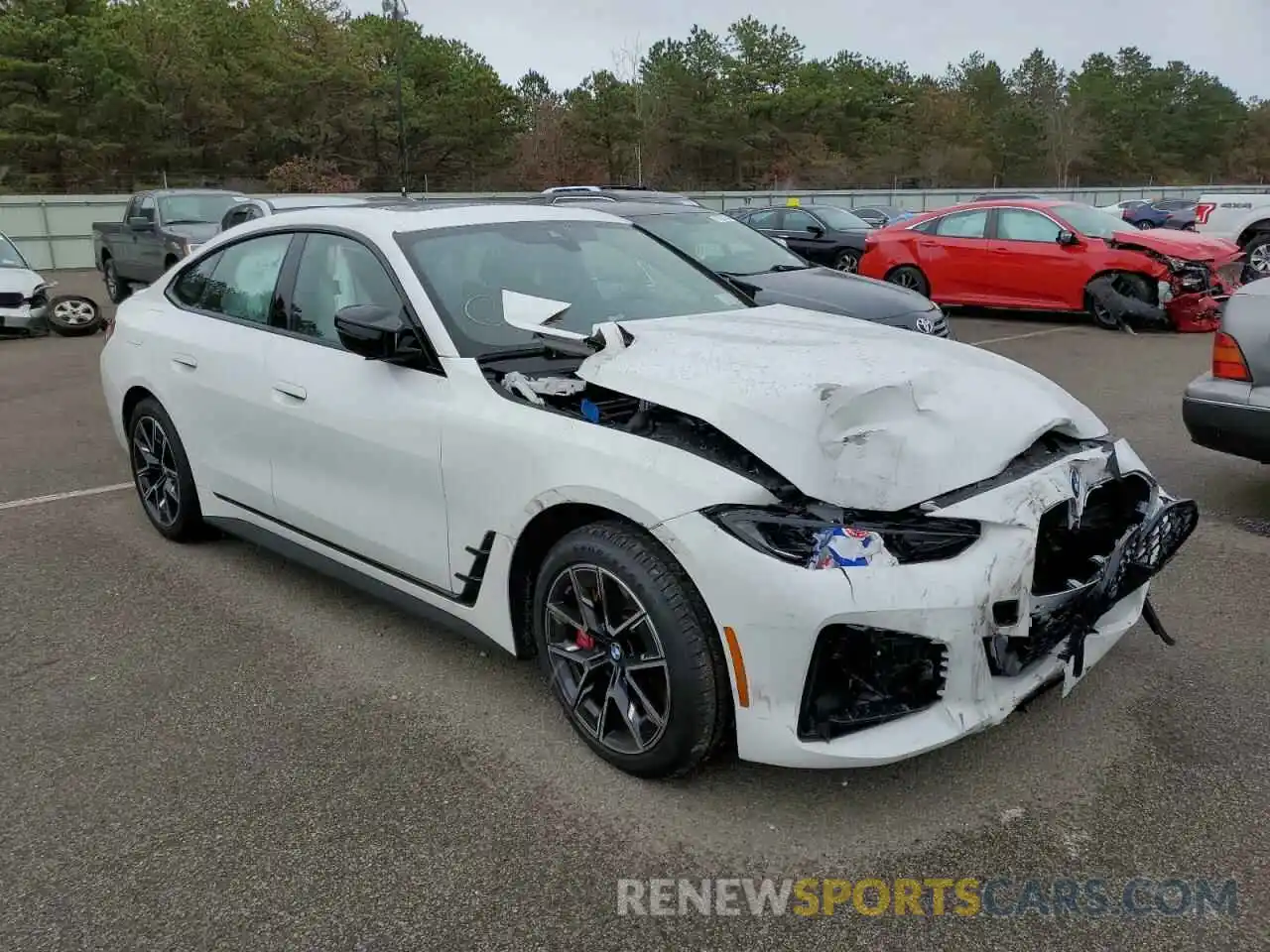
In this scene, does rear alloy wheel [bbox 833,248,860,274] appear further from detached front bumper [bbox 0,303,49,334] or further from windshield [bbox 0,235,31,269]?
windshield [bbox 0,235,31,269]

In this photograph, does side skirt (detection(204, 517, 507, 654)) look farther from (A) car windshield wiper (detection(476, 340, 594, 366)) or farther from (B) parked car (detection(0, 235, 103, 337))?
(B) parked car (detection(0, 235, 103, 337))

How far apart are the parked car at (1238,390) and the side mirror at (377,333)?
3.78 metres

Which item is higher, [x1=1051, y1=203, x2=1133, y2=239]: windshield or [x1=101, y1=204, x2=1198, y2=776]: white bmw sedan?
[x1=1051, y1=203, x2=1133, y2=239]: windshield

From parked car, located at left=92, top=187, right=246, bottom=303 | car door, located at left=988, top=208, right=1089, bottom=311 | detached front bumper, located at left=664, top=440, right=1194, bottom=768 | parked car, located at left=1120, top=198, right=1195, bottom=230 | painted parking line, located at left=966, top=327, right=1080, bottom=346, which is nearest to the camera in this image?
detached front bumper, located at left=664, top=440, right=1194, bottom=768

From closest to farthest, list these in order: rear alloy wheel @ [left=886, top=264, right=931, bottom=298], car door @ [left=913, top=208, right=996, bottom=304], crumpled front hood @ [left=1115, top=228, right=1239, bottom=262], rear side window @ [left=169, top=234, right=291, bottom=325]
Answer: rear side window @ [left=169, top=234, right=291, bottom=325]
crumpled front hood @ [left=1115, top=228, right=1239, bottom=262]
car door @ [left=913, top=208, right=996, bottom=304]
rear alloy wheel @ [left=886, top=264, right=931, bottom=298]

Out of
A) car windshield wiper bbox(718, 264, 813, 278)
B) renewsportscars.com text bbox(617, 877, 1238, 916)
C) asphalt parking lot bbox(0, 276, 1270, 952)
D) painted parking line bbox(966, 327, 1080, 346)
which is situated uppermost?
car windshield wiper bbox(718, 264, 813, 278)

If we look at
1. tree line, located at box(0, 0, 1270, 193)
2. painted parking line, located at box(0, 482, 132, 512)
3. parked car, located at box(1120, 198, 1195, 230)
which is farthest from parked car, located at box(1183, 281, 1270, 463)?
tree line, located at box(0, 0, 1270, 193)

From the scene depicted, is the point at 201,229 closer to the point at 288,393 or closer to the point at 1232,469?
the point at 288,393

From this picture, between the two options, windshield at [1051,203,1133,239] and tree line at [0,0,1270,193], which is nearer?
windshield at [1051,203,1133,239]

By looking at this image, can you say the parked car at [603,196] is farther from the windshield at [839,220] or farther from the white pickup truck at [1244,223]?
the white pickup truck at [1244,223]

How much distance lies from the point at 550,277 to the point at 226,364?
1.46 m

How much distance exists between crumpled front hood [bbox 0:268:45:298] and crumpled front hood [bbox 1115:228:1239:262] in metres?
13.3

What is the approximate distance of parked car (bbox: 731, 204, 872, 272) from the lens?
56.5ft

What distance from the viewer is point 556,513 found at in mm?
3139
